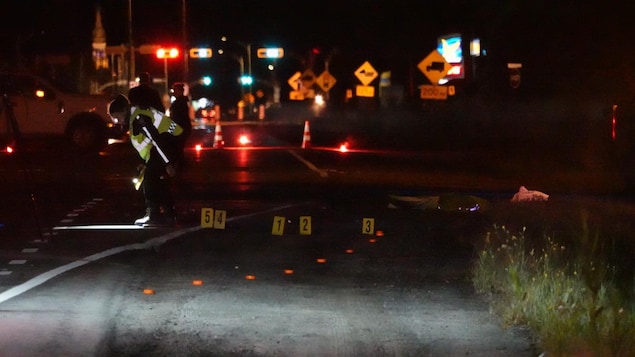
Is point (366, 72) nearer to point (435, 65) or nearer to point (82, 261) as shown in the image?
point (435, 65)

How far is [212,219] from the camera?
13.4 metres

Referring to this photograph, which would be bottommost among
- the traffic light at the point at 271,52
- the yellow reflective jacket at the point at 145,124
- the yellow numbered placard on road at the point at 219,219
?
the yellow numbered placard on road at the point at 219,219

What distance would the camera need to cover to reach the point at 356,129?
51.5 m

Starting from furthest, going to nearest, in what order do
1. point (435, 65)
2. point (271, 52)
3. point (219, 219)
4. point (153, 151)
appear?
point (271, 52), point (435, 65), point (219, 219), point (153, 151)

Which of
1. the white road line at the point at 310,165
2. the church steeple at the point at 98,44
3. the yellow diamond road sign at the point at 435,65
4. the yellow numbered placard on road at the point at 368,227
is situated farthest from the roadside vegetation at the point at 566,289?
the church steeple at the point at 98,44

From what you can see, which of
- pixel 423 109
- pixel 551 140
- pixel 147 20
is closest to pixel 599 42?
pixel 551 140

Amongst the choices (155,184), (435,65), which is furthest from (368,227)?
(435,65)

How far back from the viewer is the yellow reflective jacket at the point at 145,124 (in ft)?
42.9

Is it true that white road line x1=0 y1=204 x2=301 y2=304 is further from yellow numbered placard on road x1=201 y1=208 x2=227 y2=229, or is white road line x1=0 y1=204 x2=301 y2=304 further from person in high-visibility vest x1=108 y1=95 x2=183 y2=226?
person in high-visibility vest x1=108 y1=95 x2=183 y2=226

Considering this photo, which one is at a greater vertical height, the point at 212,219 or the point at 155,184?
the point at 155,184

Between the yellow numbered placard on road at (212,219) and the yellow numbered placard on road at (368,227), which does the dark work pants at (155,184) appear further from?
the yellow numbered placard on road at (368,227)

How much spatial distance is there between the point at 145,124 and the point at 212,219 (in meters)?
1.44

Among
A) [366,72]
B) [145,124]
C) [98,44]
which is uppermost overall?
[98,44]

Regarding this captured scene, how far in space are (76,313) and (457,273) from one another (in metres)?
3.77
